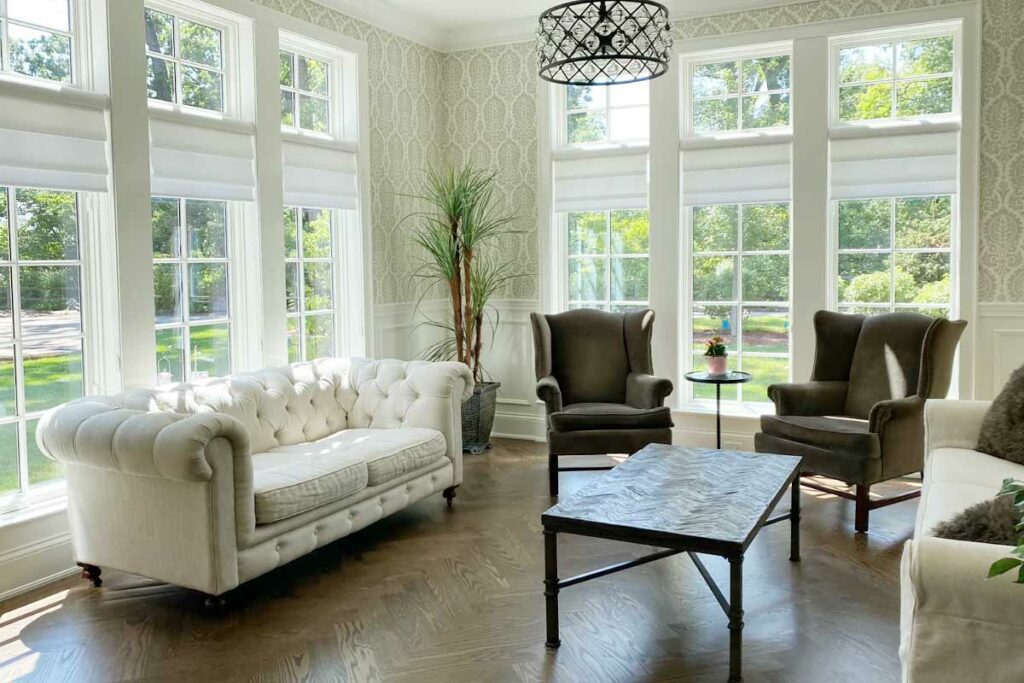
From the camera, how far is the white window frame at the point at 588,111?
228 inches

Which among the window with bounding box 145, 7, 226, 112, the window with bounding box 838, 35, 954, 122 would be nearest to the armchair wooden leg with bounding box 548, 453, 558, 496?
the window with bounding box 145, 7, 226, 112

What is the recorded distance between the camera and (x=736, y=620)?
264 cm

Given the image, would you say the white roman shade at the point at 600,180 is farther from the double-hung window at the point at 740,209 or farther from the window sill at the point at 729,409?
the window sill at the point at 729,409

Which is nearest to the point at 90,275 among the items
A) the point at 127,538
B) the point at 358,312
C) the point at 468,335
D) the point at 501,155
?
the point at 127,538

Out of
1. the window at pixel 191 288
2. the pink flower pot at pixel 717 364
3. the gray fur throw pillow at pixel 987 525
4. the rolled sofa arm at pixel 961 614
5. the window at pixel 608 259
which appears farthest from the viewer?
the window at pixel 608 259

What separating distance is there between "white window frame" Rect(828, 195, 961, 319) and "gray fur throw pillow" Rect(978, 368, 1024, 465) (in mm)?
1533

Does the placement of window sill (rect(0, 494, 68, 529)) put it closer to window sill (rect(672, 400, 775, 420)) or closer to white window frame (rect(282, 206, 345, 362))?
white window frame (rect(282, 206, 345, 362))

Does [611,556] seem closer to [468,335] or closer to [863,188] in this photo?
[468,335]

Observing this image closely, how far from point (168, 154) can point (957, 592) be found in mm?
3718

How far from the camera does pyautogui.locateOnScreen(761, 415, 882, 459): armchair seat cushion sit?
4.05 meters

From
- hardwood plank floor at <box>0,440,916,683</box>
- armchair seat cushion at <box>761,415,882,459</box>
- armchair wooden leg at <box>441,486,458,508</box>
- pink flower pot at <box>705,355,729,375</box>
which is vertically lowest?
hardwood plank floor at <box>0,440,916,683</box>

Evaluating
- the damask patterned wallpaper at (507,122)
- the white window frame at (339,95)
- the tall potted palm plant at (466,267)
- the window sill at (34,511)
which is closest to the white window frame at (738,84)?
the damask patterned wallpaper at (507,122)

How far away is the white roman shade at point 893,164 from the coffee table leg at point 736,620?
10.8 feet

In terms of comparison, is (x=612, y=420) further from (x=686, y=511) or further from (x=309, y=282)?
(x=309, y=282)
